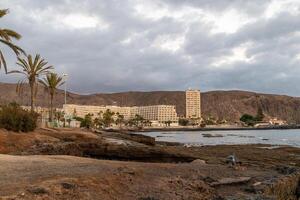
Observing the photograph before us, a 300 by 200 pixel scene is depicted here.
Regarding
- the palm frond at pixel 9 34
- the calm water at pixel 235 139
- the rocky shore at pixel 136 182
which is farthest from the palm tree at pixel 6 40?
the calm water at pixel 235 139

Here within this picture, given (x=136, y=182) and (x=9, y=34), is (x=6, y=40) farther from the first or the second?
(x=136, y=182)

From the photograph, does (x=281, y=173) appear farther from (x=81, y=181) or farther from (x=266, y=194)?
(x=81, y=181)

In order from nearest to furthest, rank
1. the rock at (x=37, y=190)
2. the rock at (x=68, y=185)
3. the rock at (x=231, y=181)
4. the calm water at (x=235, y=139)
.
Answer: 1. the rock at (x=37, y=190)
2. the rock at (x=68, y=185)
3. the rock at (x=231, y=181)
4. the calm water at (x=235, y=139)

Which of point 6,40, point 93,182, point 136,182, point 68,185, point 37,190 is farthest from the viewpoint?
point 6,40

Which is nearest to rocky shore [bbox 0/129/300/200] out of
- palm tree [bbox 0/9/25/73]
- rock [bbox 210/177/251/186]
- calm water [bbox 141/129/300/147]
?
rock [bbox 210/177/251/186]

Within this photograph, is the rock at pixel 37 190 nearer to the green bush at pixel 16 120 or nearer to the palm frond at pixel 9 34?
the palm frond at pixel 9 34

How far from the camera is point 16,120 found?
37.8 metres

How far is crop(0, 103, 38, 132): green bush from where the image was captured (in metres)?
37.0

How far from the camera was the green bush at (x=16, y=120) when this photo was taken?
3703cm

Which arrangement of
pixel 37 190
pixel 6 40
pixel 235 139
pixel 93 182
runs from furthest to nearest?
pixel 235 139 → pixel 6 40 → pixel 93 182 → pixel 37 190

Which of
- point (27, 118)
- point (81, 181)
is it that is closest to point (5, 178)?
point (81, 181)

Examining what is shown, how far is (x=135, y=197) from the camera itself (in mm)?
12539

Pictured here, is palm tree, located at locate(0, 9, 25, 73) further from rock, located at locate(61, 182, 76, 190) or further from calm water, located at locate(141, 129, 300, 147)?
calm water, located at locate(141, 129, 300, 147)

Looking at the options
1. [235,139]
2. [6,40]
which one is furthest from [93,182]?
[235,139]
